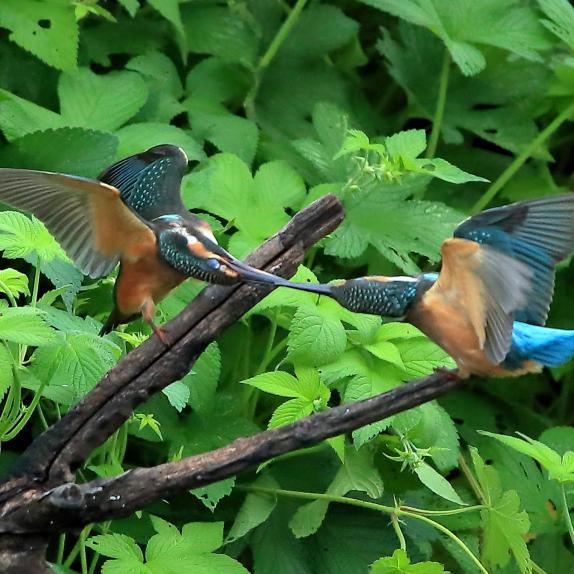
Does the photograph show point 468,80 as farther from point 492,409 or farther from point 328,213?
point 328,213

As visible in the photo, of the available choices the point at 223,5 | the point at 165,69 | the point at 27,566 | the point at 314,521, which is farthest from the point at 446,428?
the point at 223,5

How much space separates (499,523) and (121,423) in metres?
0.58

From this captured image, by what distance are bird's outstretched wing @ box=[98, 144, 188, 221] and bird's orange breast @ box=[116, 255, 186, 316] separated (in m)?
0.06

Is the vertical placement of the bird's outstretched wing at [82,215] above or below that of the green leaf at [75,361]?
above

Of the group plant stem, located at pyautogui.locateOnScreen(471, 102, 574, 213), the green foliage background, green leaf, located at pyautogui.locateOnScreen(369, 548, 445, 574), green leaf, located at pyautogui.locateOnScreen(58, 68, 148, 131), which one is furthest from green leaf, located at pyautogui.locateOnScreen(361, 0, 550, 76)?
green leaf, located at pyautogui.locateOnScreen(369, 548, 445, 574)

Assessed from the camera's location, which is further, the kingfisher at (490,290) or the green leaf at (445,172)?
the green leaf at (445,172)

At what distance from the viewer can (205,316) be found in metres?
1.11

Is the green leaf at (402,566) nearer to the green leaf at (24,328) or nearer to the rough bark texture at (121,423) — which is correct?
the rough bark texture at (121,423)

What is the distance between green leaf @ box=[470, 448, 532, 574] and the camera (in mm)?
1395

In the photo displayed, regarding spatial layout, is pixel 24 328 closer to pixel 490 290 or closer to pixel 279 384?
pixel 279 384

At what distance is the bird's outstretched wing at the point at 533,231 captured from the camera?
0.90 meters

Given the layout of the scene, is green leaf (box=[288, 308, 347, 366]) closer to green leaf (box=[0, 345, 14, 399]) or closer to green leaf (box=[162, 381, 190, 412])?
green leaf (box=[162, 381, 190, 412])

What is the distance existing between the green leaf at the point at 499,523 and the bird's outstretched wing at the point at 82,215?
61 cm

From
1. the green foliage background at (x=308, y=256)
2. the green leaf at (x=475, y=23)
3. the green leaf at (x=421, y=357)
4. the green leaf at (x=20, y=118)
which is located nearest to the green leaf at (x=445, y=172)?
the green foliage background at (x=308, y=256)
